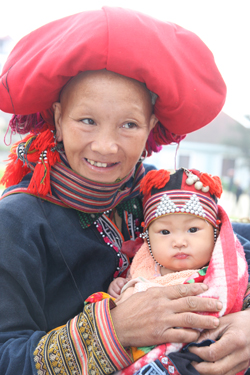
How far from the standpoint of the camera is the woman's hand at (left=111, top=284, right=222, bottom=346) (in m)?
1.22

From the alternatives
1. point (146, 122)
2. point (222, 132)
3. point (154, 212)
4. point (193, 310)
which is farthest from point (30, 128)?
point (222, 132)

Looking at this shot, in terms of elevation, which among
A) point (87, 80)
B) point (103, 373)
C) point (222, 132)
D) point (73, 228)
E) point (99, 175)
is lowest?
point (222, 132)

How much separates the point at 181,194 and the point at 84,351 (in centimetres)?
81

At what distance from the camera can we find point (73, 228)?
Answer: 1.59 meters

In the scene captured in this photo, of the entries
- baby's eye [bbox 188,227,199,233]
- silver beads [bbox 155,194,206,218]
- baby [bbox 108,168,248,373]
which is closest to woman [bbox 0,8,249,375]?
baby [bbox 108,168,248,373]

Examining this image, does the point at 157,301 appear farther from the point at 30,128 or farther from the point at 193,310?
the point at 30,128

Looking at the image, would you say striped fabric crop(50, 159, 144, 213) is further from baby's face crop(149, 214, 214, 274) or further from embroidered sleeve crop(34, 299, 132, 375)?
embroidered sleeve crop(34, 299, 132, 375)

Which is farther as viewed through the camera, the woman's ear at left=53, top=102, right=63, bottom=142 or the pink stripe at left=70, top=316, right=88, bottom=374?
the woman's ear at left=53, top=102, right=63, bottom=142

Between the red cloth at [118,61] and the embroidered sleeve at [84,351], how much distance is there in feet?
3.05

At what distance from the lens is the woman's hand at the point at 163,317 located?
4.02 ft

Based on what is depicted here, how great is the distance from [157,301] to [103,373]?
31 centimetres

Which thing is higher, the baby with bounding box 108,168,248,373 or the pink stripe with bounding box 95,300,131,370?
the baby with bounding box 108,168,248,373

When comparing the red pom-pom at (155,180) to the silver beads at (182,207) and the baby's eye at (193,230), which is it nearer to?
the silver beads at (182,207)

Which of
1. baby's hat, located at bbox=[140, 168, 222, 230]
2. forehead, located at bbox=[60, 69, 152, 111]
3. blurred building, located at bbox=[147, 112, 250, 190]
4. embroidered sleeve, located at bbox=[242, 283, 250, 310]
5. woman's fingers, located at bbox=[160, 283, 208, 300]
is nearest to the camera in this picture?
woman's fingers, located at bbox=[160, 283, 208, 300]
